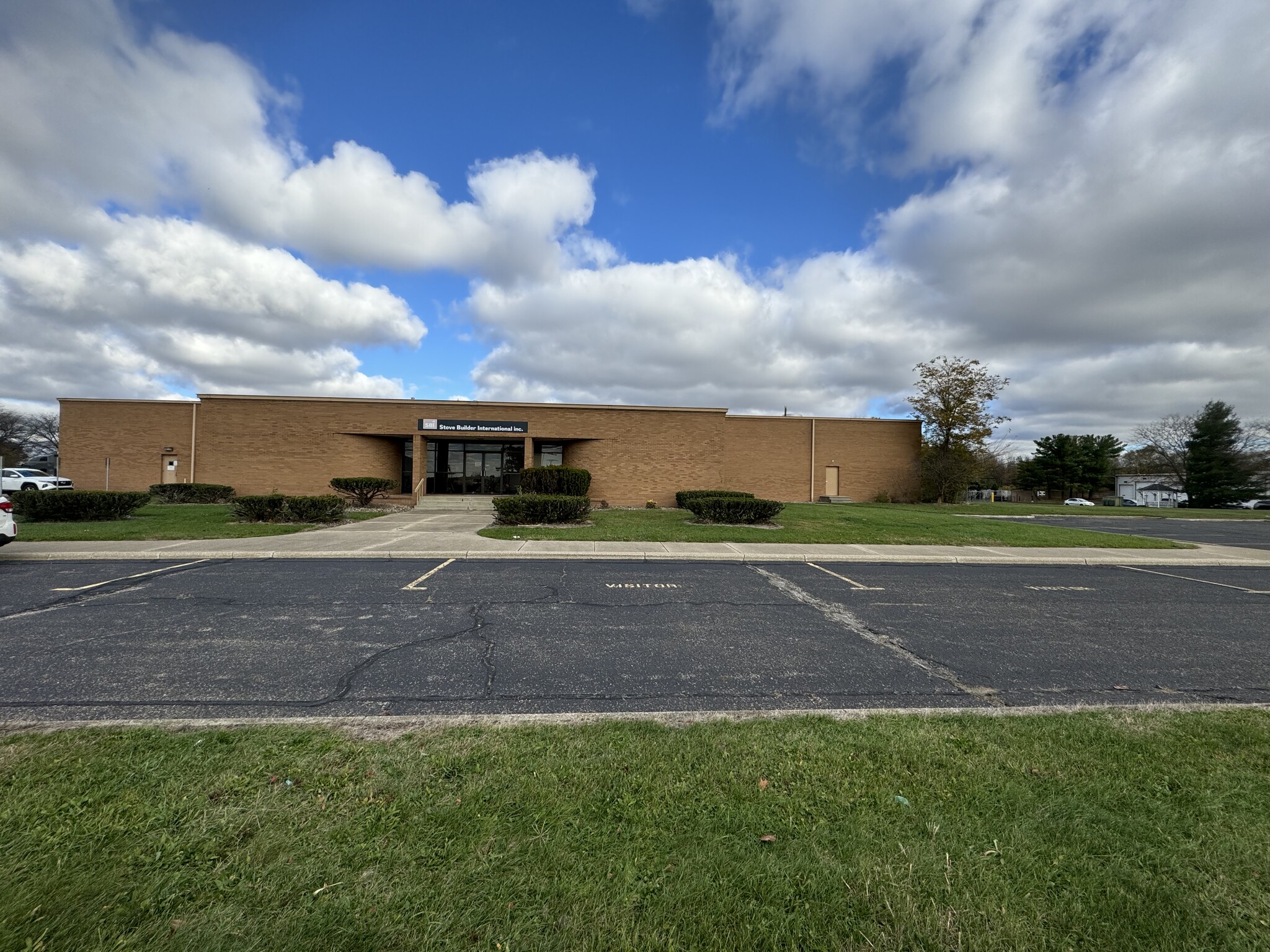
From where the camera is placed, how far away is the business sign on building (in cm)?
2486

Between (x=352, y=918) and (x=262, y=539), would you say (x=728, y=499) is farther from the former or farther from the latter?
(x=352, y=918)

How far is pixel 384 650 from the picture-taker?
5.22 meters

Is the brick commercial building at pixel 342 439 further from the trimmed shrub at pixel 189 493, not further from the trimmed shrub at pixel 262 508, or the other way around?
the trimmed shrub at pixel 262 508

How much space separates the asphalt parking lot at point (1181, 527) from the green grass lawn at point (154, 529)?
27.7 meters

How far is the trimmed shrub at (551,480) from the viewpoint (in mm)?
20688

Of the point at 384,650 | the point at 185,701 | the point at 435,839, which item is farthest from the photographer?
the point at 384,650

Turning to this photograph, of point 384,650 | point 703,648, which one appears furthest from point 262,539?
point 703,648

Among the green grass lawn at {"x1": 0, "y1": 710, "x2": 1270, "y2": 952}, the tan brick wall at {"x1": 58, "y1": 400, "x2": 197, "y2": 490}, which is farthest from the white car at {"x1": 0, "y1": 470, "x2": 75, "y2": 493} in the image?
the green grass lawn at {"x1": 0, "y1": 710, "x2": 1270, "y2": 952}

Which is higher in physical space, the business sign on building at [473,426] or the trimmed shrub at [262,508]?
the business sign on building at [473,426]

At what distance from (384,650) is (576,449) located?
67.8 ft

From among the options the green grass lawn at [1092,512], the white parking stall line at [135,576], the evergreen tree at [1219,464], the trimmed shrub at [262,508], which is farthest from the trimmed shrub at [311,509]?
the evergreen tree at [1219,464]

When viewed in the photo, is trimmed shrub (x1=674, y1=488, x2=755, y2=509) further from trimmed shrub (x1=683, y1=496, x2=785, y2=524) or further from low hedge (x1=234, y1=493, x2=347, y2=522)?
low hedge (x1=234, y1=493, x2=347, y2=522)

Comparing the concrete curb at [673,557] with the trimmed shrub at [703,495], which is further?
the trimmed shrub at [703,495]

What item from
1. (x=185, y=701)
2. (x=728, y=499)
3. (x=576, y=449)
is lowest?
(x=185, y=701)
